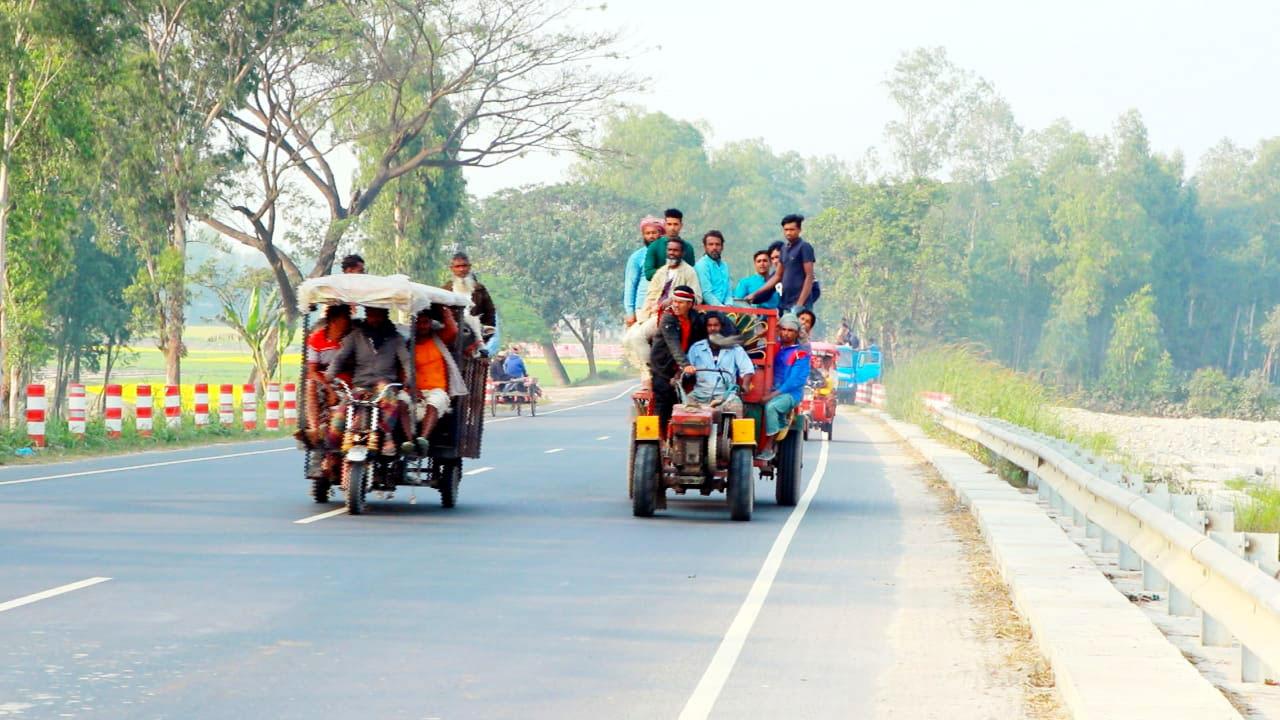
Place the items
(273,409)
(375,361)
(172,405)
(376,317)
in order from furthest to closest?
1. (273,409)
2. (172,405)
3. (376,317)
4. (375,361)

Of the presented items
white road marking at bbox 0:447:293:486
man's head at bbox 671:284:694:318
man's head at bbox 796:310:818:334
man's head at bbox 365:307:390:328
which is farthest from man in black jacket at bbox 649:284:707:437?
white road marking at bbox 0:447:293:486

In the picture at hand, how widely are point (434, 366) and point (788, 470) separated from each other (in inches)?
165

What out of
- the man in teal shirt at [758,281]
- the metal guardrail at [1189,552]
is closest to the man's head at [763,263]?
the man in teal shirt at [758,281]

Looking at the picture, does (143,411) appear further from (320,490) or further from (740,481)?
(740,481)

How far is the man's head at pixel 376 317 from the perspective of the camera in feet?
53.5

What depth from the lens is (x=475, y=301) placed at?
19.0m

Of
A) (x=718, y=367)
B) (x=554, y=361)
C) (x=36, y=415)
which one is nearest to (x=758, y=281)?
(x=718, y=367)

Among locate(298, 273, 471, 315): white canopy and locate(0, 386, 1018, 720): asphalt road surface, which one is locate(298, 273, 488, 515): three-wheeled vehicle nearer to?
locate(298, 273, 471, 315): white canopy

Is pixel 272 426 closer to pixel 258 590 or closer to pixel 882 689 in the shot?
pixel 258 590

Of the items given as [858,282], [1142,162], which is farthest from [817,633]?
[1142,162]

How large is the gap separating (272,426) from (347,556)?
23.2 metres

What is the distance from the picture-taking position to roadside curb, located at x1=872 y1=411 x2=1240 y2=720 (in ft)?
23.7

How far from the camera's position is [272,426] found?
35469mm

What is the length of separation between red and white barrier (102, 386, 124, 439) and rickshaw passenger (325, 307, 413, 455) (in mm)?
13151
